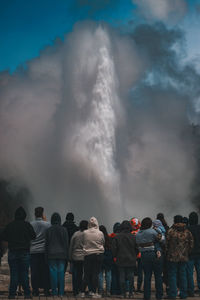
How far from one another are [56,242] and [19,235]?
3.43 ft

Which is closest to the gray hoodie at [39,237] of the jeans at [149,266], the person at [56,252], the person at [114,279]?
the person at [56,252]

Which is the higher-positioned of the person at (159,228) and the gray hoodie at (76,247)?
the person at (159,228)

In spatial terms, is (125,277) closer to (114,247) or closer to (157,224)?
(114,247)

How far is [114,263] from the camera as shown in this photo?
45.7 feet

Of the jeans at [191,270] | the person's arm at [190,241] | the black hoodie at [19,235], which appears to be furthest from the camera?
the jeans at [191,270]

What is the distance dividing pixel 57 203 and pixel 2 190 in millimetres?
22363

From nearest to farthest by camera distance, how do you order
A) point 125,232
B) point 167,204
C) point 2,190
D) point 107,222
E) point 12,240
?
point 12,240 → point 125,232 → point 107,222 → point 167,204 → point 2,190

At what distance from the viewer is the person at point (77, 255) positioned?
1298 centimetres

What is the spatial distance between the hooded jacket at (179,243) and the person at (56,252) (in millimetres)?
2444

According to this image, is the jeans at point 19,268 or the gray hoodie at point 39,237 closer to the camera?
the jeans at point 19,268

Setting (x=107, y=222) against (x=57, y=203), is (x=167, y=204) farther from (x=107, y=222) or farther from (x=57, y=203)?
(x=107, y=222)

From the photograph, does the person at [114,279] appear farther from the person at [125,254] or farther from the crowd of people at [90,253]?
the person at [125,254]

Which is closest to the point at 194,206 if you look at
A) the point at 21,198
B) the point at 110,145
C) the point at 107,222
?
the point at 21,198

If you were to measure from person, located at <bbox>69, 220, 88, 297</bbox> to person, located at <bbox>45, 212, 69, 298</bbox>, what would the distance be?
0.17m
